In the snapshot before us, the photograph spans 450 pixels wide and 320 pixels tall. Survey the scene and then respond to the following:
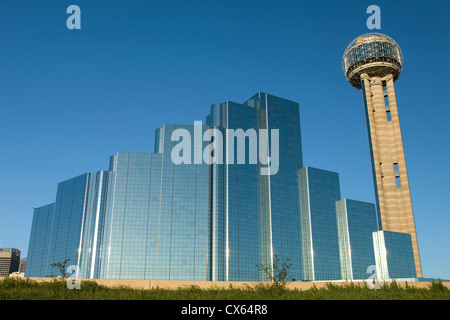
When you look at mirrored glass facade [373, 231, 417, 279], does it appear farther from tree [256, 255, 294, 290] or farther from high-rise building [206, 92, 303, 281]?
→ high-rise building [206, 92, 303, 281]

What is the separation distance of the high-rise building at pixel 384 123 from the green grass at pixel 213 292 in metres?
91.2

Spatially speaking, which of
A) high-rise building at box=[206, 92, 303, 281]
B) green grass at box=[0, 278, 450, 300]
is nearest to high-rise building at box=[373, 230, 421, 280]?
high-rise building at box=[206, 92, 303, 281]

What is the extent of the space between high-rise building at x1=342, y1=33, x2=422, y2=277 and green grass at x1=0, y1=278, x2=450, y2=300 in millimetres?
91206

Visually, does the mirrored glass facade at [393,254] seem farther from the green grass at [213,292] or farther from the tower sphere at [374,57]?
the green grass at [213,292]

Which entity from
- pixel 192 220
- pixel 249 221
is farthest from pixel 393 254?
pixel 192 220

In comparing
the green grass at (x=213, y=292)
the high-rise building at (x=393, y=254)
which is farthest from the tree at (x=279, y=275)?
the high-rise building at (x=393, y=254)

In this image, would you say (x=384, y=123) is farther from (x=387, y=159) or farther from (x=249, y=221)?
(x=249, y=221)

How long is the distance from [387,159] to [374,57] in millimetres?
39324

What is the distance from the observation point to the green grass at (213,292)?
53.5 meters
